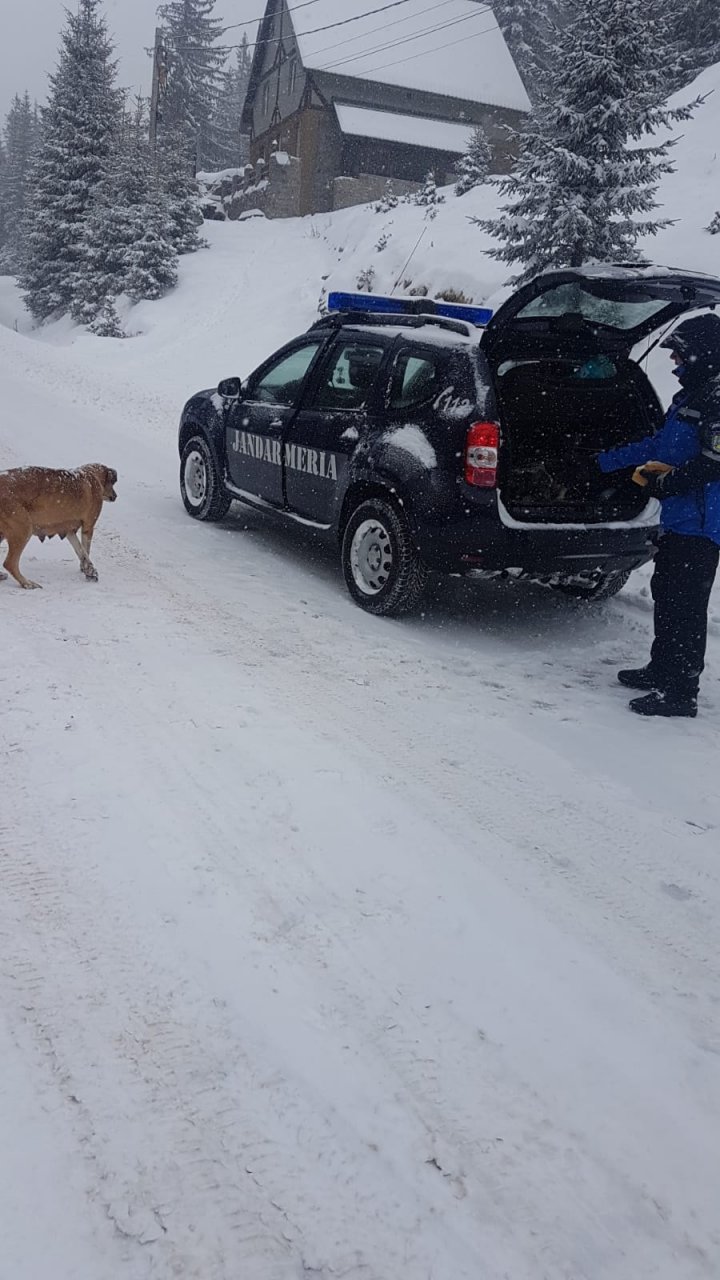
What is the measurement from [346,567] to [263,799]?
2.72m

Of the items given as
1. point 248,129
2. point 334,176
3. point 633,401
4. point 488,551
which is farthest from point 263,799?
point 248,129

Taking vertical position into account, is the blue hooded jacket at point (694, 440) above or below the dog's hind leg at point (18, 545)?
above

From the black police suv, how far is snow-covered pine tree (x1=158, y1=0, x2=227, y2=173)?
4460 cm

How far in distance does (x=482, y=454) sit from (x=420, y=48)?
137ft

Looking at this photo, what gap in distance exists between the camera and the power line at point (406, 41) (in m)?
35.0

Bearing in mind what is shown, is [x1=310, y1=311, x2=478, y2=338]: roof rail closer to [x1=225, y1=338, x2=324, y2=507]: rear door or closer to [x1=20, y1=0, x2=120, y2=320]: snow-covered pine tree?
[x1=225, y1=338, x2=324, y2=507]: rear door

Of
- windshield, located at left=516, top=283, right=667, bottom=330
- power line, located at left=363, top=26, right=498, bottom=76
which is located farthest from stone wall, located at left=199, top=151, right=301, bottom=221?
windshield, located at left=516, top=283, right=667, bottom=330

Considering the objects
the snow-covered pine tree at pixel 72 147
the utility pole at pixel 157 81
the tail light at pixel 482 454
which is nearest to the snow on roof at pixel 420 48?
the utility pole at pixel 157 81

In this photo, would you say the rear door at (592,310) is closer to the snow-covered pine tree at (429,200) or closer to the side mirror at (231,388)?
the side mirror at (231,388)

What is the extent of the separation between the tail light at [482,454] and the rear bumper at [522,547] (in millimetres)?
161

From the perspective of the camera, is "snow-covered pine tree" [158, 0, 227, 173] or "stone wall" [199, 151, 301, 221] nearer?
"stone wall" [199, 151, 301, 221]

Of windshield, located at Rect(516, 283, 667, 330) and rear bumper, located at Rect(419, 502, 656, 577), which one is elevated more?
windshield, located at Rect(516, 283, 667, 330)

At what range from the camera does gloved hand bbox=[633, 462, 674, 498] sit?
14.0ft

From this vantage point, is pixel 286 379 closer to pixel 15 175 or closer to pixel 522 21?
pixel 522 21
